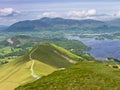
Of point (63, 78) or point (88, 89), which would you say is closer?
point (88, 89)

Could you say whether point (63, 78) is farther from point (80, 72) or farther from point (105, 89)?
point (105, 89)

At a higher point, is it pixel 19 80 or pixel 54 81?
pixel 54 81

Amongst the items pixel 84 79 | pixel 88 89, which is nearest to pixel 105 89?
pixel 88 89

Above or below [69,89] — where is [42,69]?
below

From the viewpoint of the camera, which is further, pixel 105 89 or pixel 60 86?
pixel 60 86

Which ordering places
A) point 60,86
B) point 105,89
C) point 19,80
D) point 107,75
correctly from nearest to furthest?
point 105,89
point 60,86
point 107,75
point 19,80

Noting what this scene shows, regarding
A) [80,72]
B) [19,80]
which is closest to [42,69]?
[19,80]

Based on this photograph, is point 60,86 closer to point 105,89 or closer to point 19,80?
point 105,89

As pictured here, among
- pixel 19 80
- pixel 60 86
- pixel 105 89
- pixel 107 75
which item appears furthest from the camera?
pixel 19 80

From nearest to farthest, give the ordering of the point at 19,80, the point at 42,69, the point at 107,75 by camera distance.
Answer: the point at 107,75
the point at 19,80
the point at 42,69
